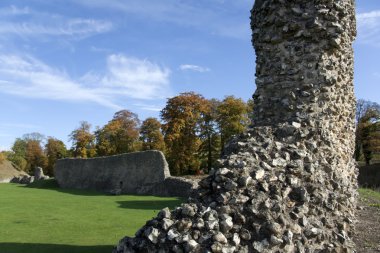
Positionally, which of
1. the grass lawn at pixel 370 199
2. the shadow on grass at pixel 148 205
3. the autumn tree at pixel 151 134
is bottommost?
the shadow on grass at pixel 148 205

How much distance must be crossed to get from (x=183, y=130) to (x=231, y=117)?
551 cm

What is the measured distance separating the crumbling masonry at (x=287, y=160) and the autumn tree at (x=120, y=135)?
4382 cm

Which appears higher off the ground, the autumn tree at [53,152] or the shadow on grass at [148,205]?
the autumn tree at [53,152]

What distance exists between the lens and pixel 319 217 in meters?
5.34

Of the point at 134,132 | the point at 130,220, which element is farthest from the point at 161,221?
the point at 134,132

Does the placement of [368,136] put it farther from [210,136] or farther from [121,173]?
[121,173]

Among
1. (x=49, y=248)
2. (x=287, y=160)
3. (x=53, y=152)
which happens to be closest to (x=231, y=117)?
(x=49, y=248)

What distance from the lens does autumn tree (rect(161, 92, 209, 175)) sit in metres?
42.6

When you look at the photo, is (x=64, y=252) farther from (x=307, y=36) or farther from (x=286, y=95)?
(x=307, y=36)

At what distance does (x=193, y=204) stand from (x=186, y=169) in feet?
127

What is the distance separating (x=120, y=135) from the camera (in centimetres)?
5178

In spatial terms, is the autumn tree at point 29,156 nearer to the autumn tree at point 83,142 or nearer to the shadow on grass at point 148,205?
the autumn tree at point 83,142

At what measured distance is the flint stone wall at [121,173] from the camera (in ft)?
83.6

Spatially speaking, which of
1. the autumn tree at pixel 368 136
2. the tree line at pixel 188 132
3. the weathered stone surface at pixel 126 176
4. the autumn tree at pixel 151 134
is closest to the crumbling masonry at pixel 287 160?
the weathered stone surface at pixel 126 176
